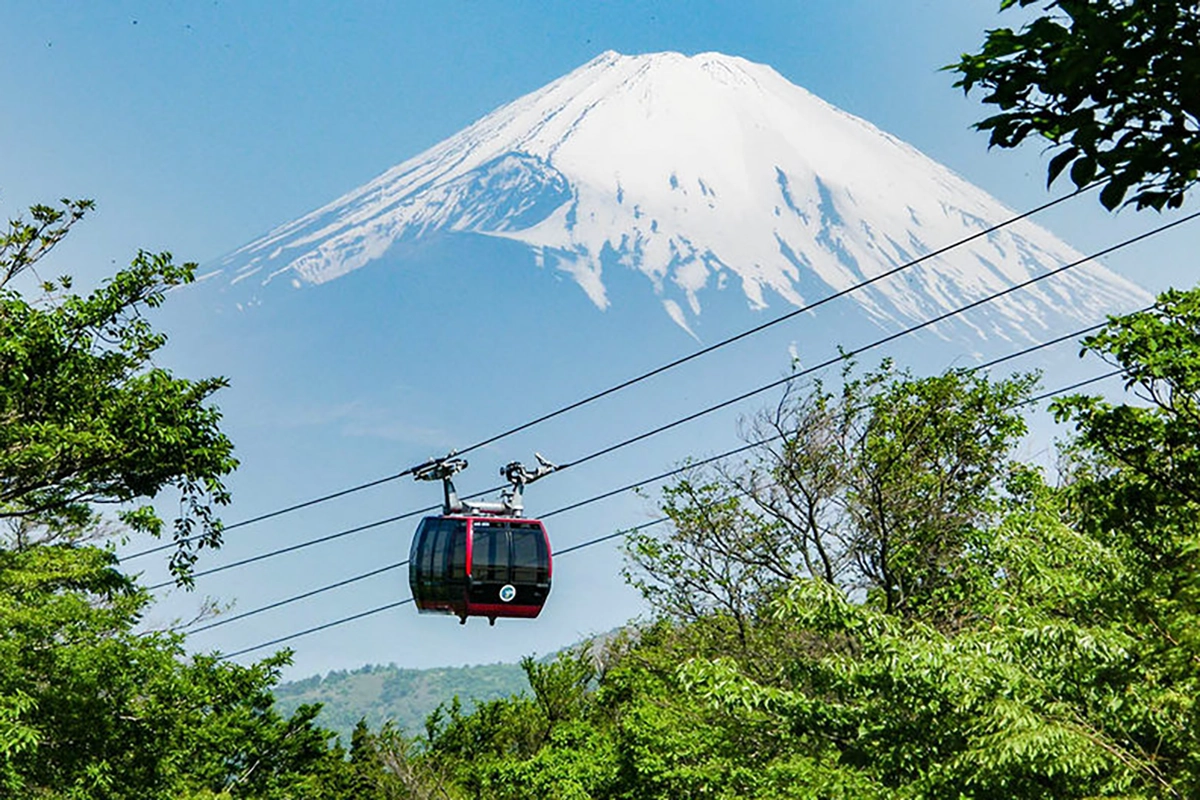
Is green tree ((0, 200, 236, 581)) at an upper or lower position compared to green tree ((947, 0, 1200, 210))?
upper

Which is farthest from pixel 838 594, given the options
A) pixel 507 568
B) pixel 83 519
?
pixel 83 519

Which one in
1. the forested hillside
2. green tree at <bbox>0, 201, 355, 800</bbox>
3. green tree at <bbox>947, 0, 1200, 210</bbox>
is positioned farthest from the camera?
green tree at <bbox>0, 201, 355, 800</bbox>

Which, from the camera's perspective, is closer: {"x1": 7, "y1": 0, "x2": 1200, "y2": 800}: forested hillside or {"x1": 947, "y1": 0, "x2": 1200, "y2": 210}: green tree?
{"x1": 947, "y1": 0, "x2": 1200, "y2": 210}: green tree

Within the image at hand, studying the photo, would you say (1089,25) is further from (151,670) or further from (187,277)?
(151,670)

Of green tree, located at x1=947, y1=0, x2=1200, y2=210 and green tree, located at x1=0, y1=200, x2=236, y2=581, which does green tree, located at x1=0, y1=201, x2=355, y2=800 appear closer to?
green tree, located at x1=0, y1=200, x2=236, y2=581

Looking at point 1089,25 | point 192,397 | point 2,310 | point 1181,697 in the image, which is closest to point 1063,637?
point 1181,697

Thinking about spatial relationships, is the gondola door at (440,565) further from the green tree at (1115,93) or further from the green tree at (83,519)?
the green tree at (1115,93)

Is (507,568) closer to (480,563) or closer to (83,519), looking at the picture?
(480,563)

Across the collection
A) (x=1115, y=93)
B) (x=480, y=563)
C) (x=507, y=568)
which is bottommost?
(x=1115, y=93)

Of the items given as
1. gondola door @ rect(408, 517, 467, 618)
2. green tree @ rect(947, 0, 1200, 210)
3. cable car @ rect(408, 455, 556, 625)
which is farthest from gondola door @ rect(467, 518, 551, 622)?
green tree @ rect(947, 0, 1200, 210)
